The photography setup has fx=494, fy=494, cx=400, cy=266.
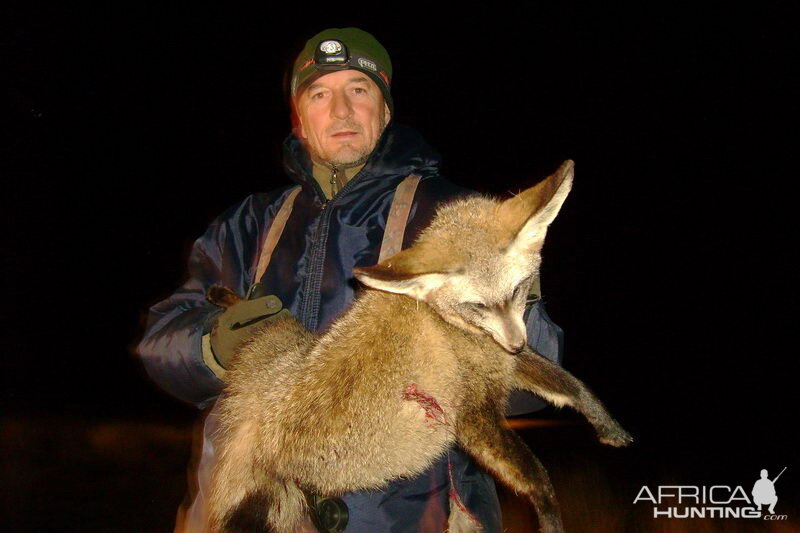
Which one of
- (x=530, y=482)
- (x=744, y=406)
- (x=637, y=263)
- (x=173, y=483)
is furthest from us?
(x=637, y=263)

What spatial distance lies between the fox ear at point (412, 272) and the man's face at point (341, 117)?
2.65 ft

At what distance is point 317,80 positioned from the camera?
2.57 meters

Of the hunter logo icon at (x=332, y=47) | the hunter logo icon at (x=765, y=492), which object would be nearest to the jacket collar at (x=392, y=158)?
the hunter logo icon at (x=332, y=47)

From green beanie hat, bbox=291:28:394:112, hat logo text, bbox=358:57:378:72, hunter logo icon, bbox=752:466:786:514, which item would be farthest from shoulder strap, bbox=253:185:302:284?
hunter logo icon, bbox=752:466:786:514

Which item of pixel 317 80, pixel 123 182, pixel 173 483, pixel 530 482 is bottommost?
pixel 173 483

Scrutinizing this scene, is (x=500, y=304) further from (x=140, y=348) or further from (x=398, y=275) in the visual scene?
(x=140, y=348)

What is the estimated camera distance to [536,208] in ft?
5.66

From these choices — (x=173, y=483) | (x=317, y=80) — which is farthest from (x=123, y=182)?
(x=317, y=80)

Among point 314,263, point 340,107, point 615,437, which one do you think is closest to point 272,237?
point 314,263

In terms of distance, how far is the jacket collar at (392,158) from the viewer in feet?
7.49

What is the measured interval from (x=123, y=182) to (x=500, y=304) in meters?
14.0

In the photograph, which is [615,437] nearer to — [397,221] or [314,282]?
[397,221]

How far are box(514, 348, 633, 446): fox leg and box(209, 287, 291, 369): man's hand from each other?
1.03m

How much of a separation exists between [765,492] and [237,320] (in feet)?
19.8
